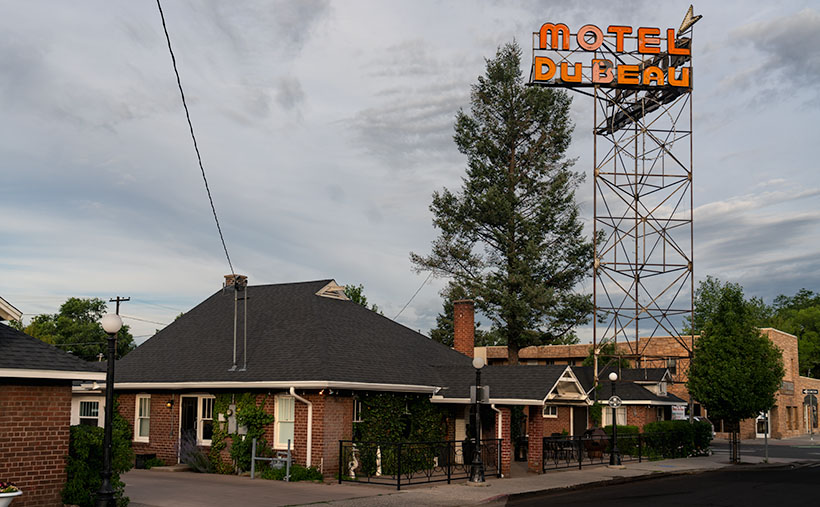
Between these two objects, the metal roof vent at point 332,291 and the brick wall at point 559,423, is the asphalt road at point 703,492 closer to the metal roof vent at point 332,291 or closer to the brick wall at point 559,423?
the brick wall at point 559,423

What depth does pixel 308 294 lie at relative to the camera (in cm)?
3092

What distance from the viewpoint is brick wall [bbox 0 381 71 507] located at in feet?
50.4

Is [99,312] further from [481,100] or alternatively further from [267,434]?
[267,434]

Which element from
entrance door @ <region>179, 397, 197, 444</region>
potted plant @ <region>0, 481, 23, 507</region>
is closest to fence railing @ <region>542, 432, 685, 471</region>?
entrance door @ <region>179, 397, 197, 444</region>

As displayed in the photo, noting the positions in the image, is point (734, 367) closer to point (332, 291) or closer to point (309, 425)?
point (332, 291)

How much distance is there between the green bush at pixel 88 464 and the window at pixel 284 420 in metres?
7.68

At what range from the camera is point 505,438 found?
26.7m

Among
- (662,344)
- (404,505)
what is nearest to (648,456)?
(404,505)

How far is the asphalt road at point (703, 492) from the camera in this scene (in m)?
20.1

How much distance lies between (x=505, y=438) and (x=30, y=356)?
1594 centimetres

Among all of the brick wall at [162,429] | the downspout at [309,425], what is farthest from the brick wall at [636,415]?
the brick wall at [162,429]

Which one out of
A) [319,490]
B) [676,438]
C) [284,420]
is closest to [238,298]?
[284,420]

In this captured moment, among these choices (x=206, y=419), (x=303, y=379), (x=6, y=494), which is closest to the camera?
(x=6, y=494)

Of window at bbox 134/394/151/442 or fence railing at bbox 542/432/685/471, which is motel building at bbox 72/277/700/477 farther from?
fence railing at bbox 542/432/685/471
